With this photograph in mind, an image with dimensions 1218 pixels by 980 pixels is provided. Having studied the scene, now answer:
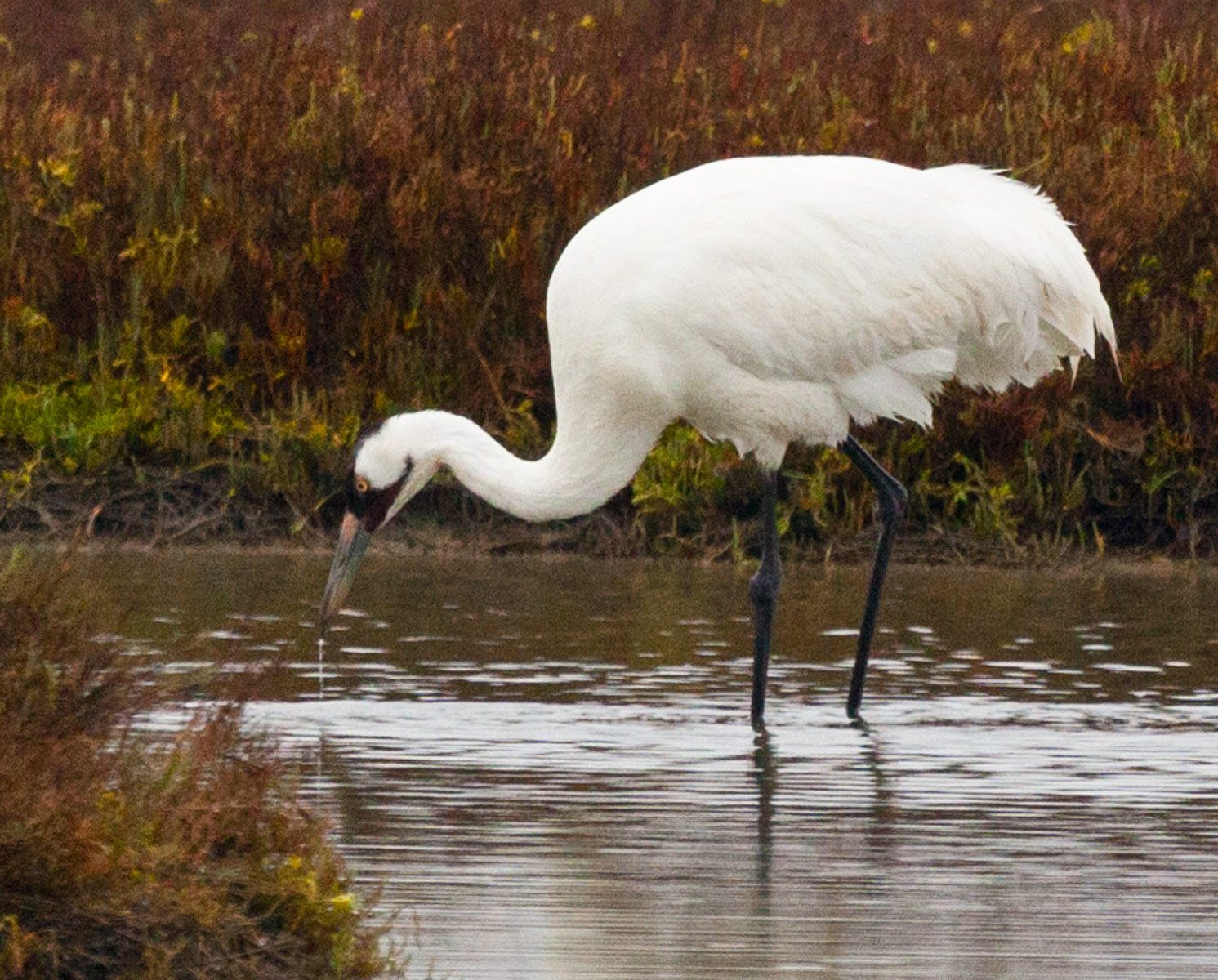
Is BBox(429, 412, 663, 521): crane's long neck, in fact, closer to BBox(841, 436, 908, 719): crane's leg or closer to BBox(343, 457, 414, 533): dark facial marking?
BBox(343, 457, 414, 533): dark facial marking

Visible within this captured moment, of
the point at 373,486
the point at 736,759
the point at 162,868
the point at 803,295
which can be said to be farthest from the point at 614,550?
the point at 162,868

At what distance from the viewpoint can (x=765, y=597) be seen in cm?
918

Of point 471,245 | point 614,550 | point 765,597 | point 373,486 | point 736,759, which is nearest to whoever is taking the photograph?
point 736,759

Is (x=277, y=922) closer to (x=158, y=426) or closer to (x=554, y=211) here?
(x=158, y=426)

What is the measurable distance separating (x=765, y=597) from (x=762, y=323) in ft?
2.90

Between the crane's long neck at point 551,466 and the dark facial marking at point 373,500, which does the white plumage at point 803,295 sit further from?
the dark facial marking at point 373,500

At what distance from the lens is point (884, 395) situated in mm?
9250

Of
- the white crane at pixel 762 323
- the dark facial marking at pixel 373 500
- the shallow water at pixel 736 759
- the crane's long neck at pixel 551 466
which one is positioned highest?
the white crane at pixel 762 323

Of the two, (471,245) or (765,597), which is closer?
(765,597)

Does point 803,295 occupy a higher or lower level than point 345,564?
higher

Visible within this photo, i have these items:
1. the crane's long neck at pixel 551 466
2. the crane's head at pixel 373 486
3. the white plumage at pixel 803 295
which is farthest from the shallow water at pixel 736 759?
the white plumage at pixel 803 295

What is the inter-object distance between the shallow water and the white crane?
1.36 ft

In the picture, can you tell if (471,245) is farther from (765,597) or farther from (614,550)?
(765,597)

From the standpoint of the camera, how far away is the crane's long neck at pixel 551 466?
8812mm
